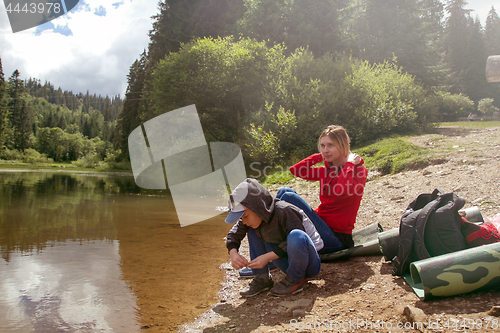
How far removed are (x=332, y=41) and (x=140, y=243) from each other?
25627mm

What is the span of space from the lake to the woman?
1.31 metres

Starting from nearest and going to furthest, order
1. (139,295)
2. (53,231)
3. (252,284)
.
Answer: (252,284) < (139,295) < (53,231)

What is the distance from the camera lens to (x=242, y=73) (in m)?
18.1

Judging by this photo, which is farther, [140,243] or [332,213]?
[140,243]

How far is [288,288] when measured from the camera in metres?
2.93

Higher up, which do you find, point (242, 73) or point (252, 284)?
point (242, 73)

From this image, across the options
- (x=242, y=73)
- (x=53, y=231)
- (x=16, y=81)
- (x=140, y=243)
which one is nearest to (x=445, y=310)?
(x=140, y=243)

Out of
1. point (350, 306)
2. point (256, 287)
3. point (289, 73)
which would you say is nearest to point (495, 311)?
point (350, 306)

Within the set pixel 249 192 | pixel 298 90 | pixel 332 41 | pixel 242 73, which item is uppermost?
pixel 332 41

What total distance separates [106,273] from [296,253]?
2.57 metres

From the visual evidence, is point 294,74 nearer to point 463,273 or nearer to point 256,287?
point 256,287

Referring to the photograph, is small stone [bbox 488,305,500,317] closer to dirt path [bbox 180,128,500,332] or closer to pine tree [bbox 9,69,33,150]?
dirt path [bbox 180,128,500,332]

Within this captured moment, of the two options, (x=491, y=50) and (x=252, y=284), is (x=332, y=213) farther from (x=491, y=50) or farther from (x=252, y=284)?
(x=491, y=50)

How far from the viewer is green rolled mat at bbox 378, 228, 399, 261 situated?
10.0ft
